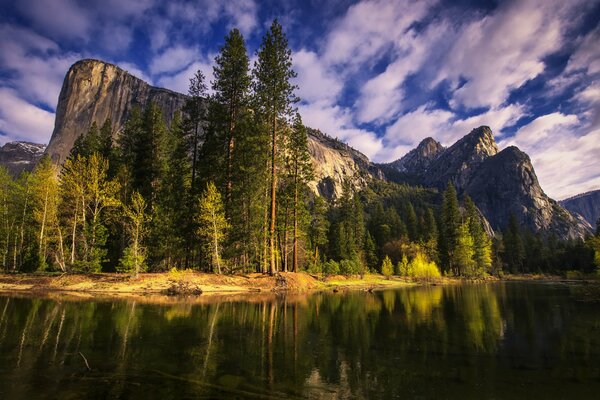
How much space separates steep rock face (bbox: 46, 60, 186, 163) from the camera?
16585 centimetres

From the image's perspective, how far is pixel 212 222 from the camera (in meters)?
32.3

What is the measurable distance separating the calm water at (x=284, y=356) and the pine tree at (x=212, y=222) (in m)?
14.9

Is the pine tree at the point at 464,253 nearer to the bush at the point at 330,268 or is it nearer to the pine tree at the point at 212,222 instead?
the bush at the point at 330,268

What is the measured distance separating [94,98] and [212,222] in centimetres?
18546

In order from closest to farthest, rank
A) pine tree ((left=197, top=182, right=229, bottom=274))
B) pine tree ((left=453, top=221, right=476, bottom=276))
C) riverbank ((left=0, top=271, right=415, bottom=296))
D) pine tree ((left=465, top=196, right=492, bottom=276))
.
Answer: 1. riverbank ((left=0, top=271, right=415, bottom=296))
2. pine tree ((left=197, top=182, right=229, bottom=274))
3. pine tree ((left=453, top=221, right=476, bottom=276))
4. pine tree ((left=465, top=196, right=492, bottom=276))

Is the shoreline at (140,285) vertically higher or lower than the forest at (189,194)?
lower

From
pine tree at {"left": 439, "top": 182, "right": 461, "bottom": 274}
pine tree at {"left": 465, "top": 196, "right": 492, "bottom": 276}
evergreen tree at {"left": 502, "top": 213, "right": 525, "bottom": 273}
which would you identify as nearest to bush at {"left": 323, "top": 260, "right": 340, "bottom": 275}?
pine tree at {"left": 439, "top": 182, "right": 461, "bottom": 274}

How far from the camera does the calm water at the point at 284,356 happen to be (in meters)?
6.93

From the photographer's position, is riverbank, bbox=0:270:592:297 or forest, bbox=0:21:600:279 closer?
riverbank, bbox=0:270:592:297

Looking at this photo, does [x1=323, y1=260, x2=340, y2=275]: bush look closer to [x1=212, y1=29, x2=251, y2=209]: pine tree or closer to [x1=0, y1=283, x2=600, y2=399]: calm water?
[x1=212, y1=29, x2=251, y2=209]: pine tree

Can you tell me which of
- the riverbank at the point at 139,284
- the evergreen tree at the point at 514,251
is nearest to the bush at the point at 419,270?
the riverbank at the point at 139,284

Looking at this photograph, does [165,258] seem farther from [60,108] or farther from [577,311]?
[60,108]

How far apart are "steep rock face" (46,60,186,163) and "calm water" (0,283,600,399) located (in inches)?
6978

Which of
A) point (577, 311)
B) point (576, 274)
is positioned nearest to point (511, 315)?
point (577, 311)
